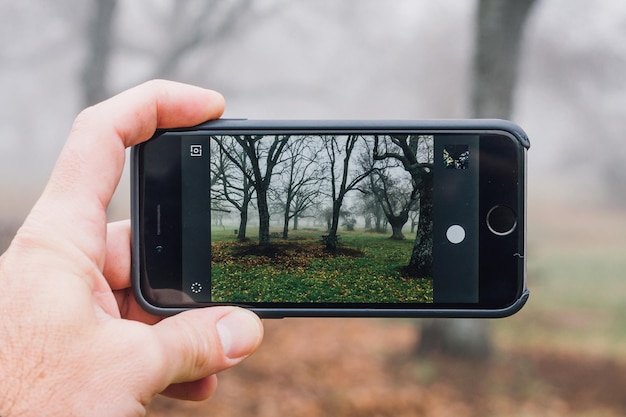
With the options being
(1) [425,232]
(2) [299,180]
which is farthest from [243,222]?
(1) [425,232]

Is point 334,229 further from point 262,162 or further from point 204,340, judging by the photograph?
point 204,340

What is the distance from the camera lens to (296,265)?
50.2 inches

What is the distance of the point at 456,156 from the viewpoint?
1.26 meters

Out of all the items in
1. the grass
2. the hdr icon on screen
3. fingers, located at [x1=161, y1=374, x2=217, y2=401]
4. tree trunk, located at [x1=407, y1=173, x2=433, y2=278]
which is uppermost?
the hdr icon on screen

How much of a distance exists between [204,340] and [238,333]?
7 centimetres

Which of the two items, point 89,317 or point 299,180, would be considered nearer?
point 89,317

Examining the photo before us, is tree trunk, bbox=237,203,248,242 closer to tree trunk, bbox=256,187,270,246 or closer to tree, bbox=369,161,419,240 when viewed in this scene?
tree trunk, bbox=256,187,270,246

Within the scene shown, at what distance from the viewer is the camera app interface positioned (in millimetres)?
1261

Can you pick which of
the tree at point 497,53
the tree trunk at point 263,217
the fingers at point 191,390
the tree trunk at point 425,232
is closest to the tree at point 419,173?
the tree trunk at point 425,232

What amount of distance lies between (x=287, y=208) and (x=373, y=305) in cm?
27

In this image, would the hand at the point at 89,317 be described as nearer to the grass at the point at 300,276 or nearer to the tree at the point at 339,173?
the grass at the point at 300,276

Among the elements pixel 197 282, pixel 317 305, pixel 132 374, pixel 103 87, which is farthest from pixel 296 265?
pixel 103 87

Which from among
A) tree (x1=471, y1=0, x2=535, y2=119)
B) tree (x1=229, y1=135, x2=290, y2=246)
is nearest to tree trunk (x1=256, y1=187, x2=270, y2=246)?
tree (x1=229, y1=135, x2=290, y2=246)

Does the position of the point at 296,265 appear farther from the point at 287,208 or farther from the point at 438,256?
the point at 438,256
